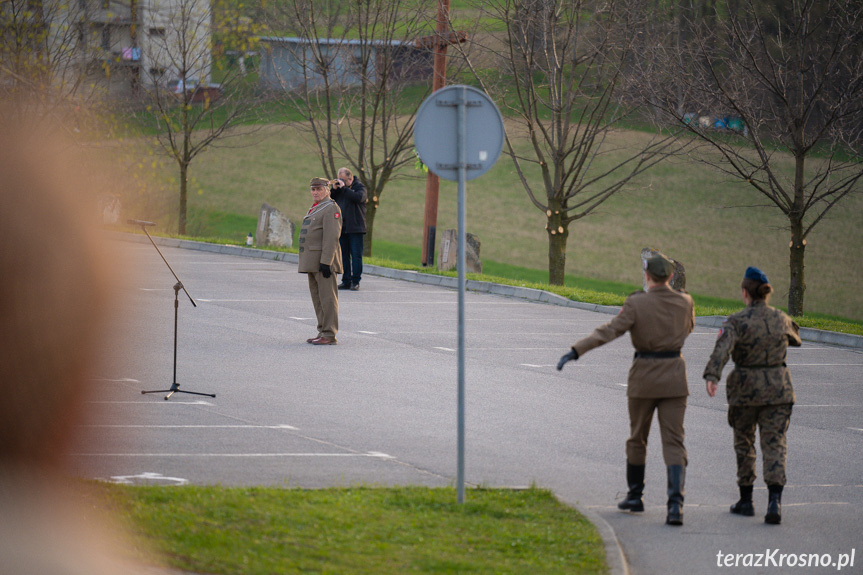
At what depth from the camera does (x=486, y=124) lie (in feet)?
23.8

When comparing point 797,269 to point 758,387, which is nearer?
point 758,387

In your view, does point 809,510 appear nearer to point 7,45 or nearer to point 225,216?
point 7,45

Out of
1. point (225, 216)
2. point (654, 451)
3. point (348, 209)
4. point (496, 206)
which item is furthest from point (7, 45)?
point (496, 206)

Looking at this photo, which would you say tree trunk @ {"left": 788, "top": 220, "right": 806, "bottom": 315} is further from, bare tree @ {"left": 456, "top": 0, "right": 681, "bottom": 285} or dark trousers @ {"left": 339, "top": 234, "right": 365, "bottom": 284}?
dark trousers @ {"left": 339, "top": 234, "right": 365, "bottom": 284}

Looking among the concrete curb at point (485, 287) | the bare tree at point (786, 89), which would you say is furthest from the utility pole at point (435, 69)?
A: the bare tree at point (786, 89)

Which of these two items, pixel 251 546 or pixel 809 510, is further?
pixel 809 510

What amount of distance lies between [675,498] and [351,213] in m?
12.5

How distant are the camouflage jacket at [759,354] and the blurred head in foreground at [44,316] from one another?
4165mm

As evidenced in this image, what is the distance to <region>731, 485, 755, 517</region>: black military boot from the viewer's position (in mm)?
7441

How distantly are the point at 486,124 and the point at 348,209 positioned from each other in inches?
467

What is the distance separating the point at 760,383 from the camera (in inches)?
293

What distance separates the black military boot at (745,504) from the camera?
7441 millimetres

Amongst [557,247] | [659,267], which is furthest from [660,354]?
[557,247]

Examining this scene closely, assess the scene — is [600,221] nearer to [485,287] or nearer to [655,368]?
[485,287]
